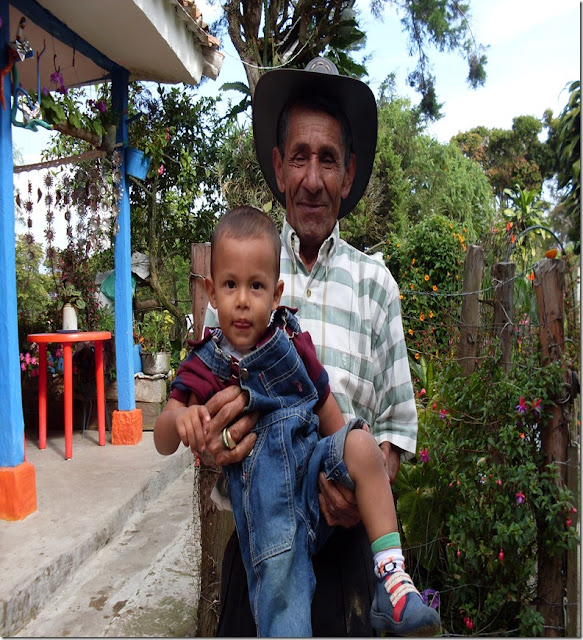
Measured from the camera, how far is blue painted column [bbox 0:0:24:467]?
3711 millimetres

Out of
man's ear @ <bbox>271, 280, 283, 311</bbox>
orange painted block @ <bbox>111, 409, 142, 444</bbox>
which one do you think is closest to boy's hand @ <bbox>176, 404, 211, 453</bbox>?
man's ear @ <bbox>271, 280, 283, 311</bbox>

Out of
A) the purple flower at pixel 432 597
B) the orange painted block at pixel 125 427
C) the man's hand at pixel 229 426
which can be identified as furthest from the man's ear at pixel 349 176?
the orange painted block at pixel 125 427

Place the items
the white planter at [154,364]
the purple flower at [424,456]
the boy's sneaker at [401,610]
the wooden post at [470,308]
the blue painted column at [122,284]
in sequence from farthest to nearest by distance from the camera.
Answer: the white planter at [154,364] < the blue painted column at [122,284] < the wooden post at [470,308] < the purple flower at [424,456] < the boy's sneaker at [401,610]

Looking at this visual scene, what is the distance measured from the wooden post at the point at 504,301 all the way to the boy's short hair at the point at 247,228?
1.73 metres

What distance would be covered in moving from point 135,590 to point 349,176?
2977 millimetres

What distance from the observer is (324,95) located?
5.49 ft

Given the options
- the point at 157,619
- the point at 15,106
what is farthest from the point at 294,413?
the point at 15,106

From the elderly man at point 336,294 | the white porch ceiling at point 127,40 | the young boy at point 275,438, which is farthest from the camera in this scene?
the white porch ceiling at point 127,40

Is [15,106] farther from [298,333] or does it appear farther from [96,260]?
[96,260]

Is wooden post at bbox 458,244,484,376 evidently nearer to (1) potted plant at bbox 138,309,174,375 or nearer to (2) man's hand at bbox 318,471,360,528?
(2) man's hand at bbox 318,471,360,528

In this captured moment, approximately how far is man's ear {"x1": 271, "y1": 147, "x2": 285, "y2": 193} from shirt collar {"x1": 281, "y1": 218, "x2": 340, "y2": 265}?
0.14 metres

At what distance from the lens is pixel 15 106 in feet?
12.5

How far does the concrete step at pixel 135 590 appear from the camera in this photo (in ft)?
10.1

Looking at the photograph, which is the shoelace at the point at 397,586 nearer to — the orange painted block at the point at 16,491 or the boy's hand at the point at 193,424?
the boy's hand at the point at 193,424
